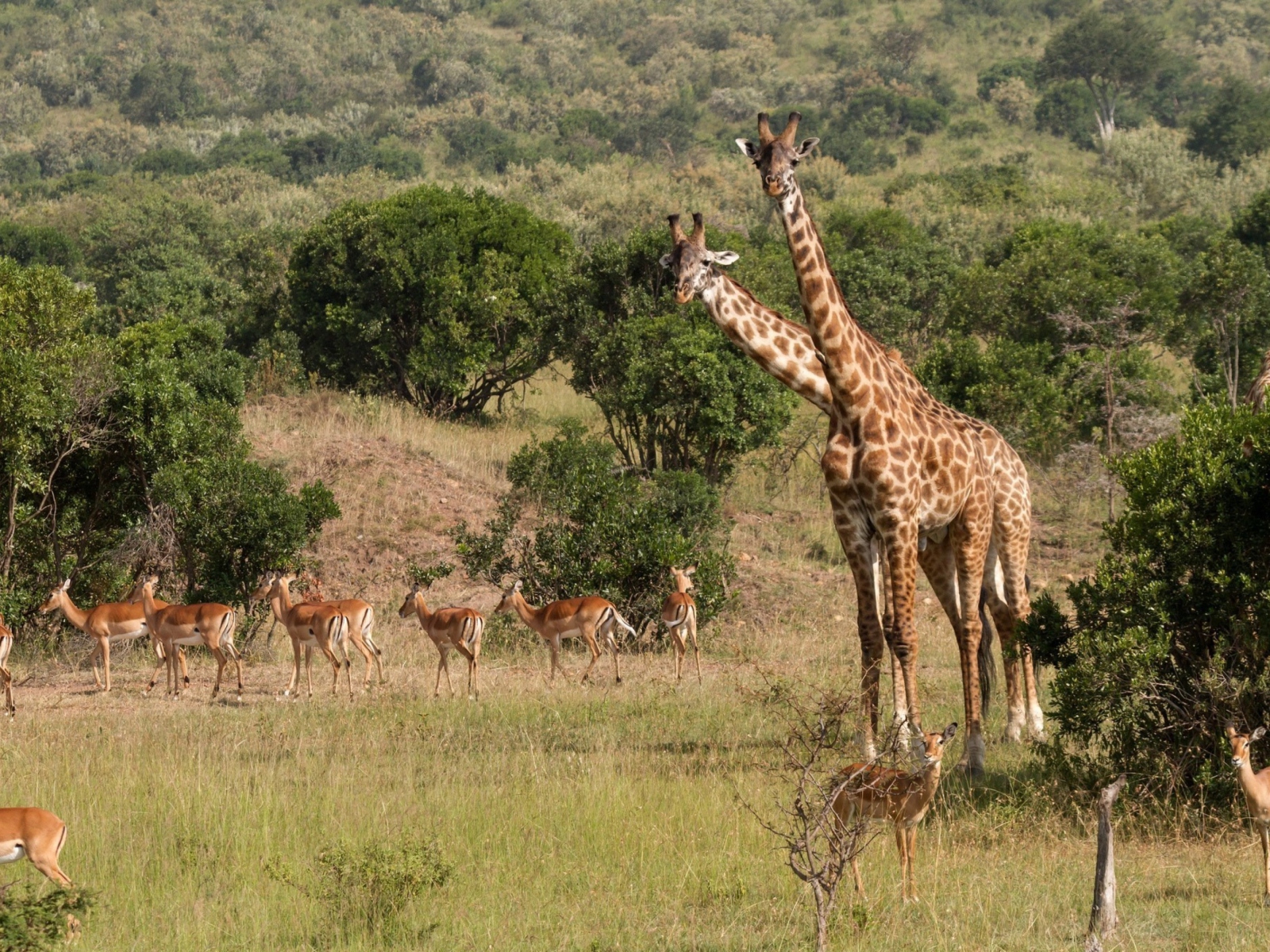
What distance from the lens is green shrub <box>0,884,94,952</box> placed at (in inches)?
260

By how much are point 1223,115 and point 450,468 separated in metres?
48.4

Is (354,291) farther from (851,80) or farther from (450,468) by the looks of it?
(851,80)

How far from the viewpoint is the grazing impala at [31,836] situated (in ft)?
23.7

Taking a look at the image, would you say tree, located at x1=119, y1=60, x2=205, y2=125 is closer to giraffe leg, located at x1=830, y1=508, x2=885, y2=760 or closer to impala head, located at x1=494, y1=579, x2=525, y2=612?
impala head, located at x1=494, y1=579, x2=525, y2=612

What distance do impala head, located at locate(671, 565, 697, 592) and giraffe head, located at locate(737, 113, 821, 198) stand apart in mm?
5766

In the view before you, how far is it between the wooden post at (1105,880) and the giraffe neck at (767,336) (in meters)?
4.51

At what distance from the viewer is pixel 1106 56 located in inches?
2817

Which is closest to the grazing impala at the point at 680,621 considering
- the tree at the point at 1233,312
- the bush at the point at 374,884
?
the bush at the point at 374,884

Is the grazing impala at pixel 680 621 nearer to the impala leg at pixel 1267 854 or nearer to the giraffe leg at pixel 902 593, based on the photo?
the giraffe leg at pixel 902 593

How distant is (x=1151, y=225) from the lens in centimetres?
3891

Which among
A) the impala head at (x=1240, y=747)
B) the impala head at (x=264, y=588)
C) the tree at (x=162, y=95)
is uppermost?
the tree at (x=162, y=95)

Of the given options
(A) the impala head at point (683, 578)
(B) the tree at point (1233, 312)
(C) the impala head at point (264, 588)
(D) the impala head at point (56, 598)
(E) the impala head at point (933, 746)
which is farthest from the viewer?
(B) the tree at point (1233, 312)

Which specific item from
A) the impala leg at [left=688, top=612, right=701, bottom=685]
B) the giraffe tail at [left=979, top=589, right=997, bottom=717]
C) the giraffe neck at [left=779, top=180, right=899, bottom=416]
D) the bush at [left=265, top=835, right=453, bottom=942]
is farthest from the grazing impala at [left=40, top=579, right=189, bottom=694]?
the giraffe tail at [left=979, top=589, right=997, bottom=717]

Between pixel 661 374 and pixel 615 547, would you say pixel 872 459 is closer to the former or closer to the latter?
pixel 615 547
